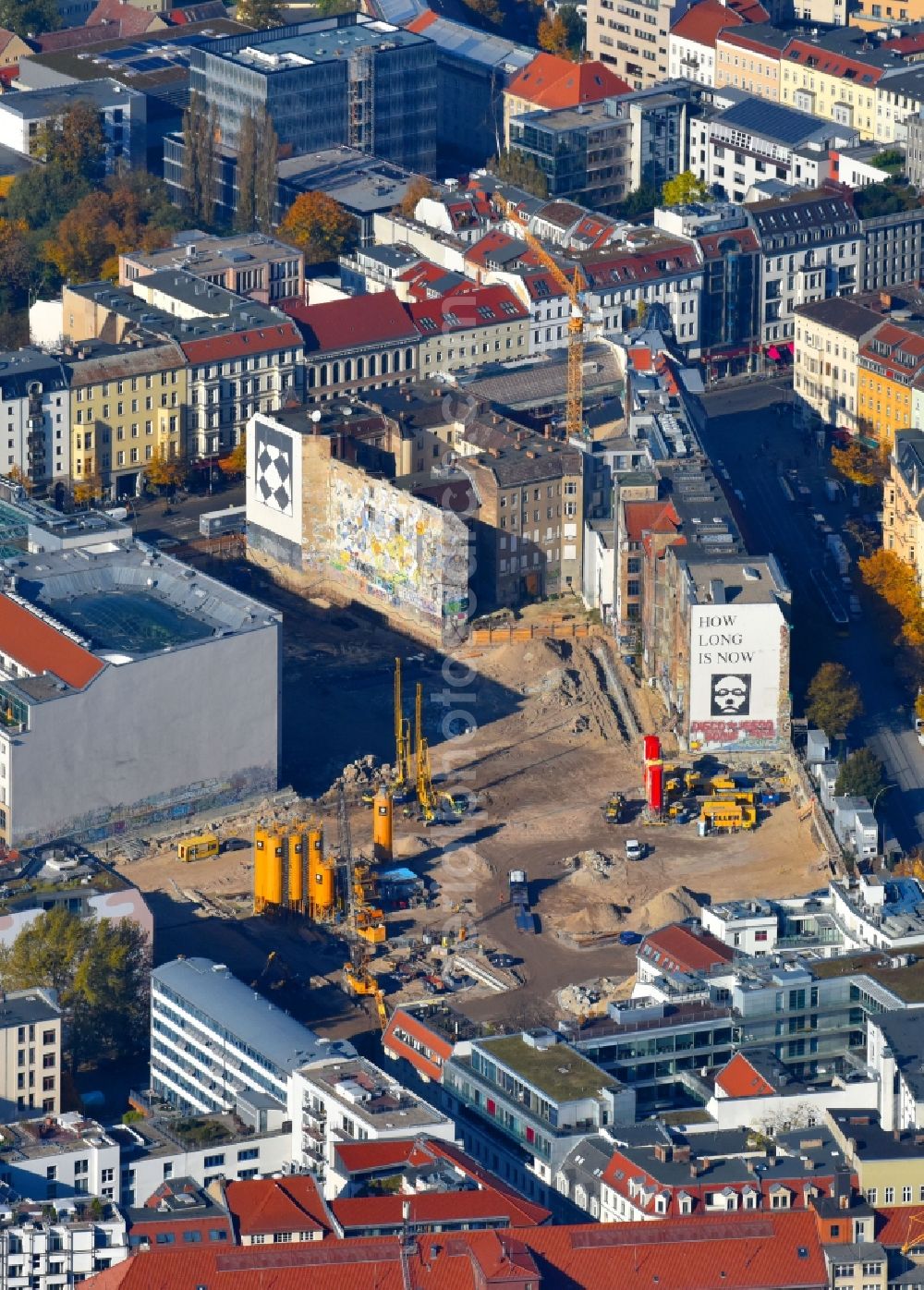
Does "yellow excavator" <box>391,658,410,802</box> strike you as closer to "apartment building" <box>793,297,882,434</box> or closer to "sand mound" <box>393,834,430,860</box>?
"sand mound" <box>393,834,430,860</box>

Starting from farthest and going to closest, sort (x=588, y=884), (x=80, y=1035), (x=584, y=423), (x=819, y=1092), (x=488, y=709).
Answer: (x=584, y=423), (x=488, y=709), (x=588, y=884), (x=80, y=1035), (x=819, y=1092)

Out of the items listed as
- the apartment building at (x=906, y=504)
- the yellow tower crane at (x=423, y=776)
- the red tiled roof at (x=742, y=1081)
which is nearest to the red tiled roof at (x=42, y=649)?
the yellow tower crane at (x=423, y=776)

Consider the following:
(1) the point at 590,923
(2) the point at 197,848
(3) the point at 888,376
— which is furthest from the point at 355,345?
(1) the point at 590,923

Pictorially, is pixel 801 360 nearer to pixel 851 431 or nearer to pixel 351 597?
pixel 851 431

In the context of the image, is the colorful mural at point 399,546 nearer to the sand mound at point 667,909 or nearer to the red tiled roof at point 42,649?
the red tiled roof at point 42,649

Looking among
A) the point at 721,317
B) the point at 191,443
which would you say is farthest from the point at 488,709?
the point at 721,317

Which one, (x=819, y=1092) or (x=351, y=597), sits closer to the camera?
(x=819, y=1092)
